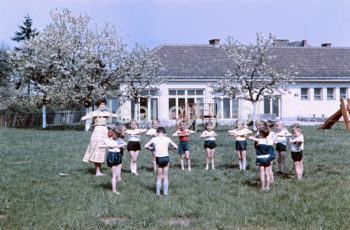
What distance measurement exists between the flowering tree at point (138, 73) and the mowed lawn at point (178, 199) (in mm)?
15763

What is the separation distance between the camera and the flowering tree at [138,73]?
26.4 meters

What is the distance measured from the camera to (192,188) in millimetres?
7785

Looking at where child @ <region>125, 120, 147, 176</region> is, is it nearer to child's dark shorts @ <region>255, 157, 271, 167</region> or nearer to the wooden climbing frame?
child's dark shorts @ <region>255, 157, 271, 167</region>

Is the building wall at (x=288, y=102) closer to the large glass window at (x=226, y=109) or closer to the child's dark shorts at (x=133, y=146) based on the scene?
the large glass window at (x=226, y=109)

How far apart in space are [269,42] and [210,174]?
16357 millimetres

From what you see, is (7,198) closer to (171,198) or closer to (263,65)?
(171,198)

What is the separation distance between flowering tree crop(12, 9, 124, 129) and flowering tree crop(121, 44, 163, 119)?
72 centimetres

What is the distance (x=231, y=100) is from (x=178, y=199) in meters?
23.2

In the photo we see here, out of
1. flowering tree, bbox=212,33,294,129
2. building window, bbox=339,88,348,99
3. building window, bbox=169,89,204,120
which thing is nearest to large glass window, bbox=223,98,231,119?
building window, bbox=169,89,204,120

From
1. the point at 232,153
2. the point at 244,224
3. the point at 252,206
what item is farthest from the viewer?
the point at 232,153

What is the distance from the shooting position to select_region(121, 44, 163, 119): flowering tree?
26.4 meters

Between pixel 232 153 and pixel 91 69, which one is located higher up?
pixel 91 69

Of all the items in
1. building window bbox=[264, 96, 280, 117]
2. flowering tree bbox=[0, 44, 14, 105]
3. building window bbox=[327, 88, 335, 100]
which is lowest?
building window bbox=[264, 96, 280, 117]

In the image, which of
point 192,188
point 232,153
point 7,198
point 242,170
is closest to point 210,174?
point 242,170
